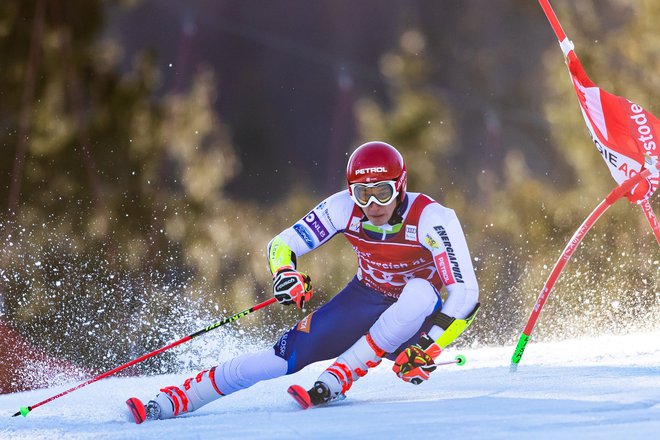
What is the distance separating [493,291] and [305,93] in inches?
99.1

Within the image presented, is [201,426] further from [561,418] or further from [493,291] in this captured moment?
[493,291]

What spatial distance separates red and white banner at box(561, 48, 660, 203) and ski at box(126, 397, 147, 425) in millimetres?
2447

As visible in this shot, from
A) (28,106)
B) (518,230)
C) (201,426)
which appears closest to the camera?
(201,426)

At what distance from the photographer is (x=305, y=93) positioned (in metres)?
8.24

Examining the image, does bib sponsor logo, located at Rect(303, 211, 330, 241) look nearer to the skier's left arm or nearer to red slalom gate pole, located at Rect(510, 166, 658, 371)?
the skier's left arm

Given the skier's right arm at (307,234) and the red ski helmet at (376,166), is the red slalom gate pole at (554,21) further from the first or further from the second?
the skier's right arm at (307,234)

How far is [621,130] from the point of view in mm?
4426

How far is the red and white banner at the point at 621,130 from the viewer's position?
4359 mm

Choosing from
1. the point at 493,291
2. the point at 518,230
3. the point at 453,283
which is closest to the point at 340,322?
the point at 453,283

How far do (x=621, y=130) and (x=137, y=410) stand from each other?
257cm

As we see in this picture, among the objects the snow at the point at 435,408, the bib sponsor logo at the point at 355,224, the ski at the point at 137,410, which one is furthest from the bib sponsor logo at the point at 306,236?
the ski at the point at 137,410

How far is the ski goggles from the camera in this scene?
12.9 feet

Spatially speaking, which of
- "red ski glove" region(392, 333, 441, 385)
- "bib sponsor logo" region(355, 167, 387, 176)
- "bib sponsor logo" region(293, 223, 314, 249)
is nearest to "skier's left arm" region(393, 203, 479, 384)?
"red ski glove" region(392, 333, 441, 385)

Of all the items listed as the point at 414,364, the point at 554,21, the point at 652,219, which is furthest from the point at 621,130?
the point at 414,364
